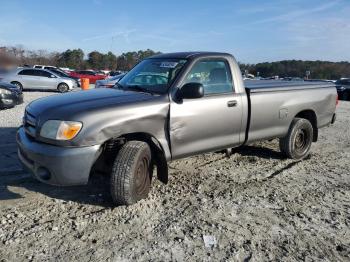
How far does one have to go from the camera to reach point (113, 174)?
4273 mm

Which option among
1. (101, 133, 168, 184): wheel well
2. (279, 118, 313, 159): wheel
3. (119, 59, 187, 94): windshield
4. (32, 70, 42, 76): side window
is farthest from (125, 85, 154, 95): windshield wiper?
(32, 70, 42, 76): side window

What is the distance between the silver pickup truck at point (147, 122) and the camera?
405 centimetres

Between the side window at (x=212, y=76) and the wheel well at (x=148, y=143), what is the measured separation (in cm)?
96

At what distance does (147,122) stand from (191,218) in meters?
1.20

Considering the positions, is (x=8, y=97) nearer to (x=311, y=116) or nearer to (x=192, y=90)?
(x=311, y=116)

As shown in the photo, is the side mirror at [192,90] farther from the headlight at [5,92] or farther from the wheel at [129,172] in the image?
the headlight at [5,92]

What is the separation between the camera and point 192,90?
468 centimetres

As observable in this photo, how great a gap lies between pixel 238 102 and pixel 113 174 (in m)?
2.20

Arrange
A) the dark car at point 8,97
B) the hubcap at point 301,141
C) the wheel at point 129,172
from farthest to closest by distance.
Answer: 1. the dark car at point 8,97
2. the hubcap at point 301,141
3. the wheel at point 129,172

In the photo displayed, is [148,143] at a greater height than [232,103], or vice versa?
[232,103]

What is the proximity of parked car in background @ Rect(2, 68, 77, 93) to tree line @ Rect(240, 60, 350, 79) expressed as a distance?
3973cm

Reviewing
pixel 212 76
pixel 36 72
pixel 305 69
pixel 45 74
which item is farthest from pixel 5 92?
pixel 305 69

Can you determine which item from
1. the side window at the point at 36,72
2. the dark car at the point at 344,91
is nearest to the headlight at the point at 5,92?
the side window at the point at 36,72

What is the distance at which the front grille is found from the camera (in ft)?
14.1
